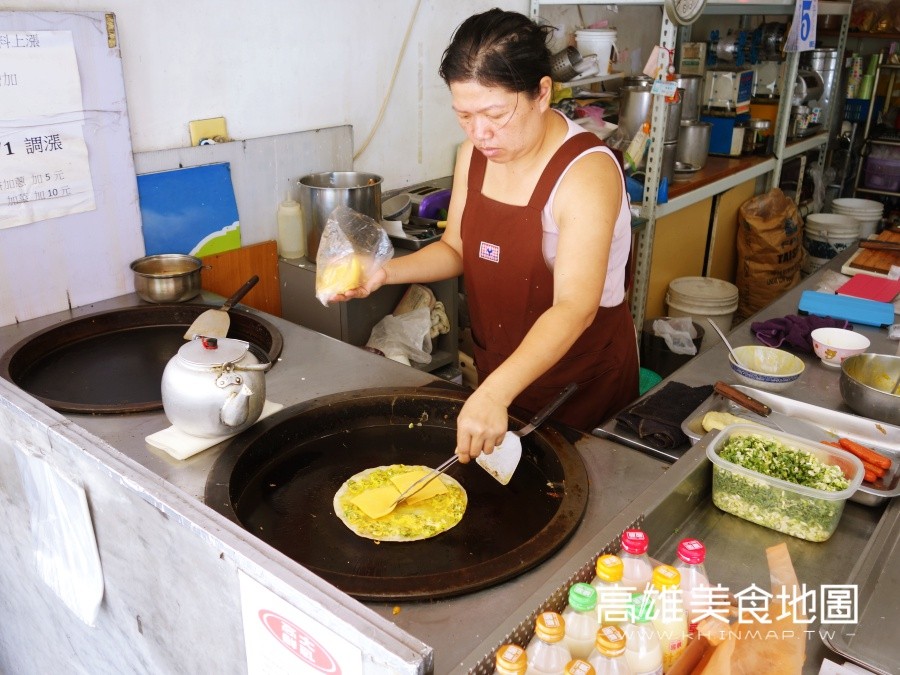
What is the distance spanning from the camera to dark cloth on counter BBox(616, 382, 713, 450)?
5.17ft

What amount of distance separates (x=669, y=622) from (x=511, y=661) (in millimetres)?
260

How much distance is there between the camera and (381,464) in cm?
158

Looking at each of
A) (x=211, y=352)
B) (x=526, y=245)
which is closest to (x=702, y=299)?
(x=526, y=245)

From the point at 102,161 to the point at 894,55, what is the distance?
578cm

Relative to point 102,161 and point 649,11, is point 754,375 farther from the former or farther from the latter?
point 649,11

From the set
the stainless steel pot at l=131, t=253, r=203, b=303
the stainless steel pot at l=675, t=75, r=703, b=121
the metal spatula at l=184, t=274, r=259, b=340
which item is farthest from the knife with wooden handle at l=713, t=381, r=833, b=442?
the stainless steel pot at l=675, t=75, r=703, b=121

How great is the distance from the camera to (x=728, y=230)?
14.9ft

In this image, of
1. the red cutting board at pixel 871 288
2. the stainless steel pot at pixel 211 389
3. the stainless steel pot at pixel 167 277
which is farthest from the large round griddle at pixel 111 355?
the red cutting board at pixel 871 288

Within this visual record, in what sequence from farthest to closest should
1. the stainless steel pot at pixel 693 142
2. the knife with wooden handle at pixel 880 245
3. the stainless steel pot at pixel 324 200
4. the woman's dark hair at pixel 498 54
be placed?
1. the stainless steel pot at pixel 693 142
2. the knife with wooden handle at pixel 880 245
3. the stainless steel pot at pixel 324 200
4. the woman's dark hair at pixel 498 54

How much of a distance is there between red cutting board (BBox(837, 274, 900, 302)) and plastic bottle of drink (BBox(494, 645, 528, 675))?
2.08 m

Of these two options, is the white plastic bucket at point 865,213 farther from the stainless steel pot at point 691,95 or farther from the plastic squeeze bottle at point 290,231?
the plastic squeeze bottle at point 290,231

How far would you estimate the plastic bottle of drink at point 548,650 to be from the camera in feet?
2.84

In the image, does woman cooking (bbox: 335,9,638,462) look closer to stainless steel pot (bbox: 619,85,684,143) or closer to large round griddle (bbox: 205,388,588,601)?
large round griddle (bbox: 205,388,588,601)

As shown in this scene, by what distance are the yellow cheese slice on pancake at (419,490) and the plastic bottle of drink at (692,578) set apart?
0.54 meters
